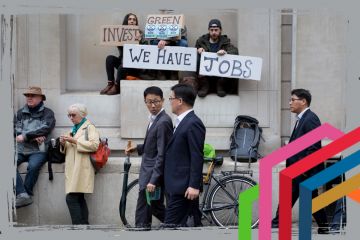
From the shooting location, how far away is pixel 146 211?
9445 millimetres

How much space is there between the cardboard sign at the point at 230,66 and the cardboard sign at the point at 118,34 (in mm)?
1004

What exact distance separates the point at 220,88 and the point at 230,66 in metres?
0.41

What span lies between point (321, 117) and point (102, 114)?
9.97 ft

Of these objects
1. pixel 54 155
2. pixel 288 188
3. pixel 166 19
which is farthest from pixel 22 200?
pixel 288 188

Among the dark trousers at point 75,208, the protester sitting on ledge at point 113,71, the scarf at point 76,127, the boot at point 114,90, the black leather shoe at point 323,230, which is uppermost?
the protester sitting on ledge at point 113,71

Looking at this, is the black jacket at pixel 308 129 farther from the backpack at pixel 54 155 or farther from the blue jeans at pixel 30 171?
the blue jeans at pixel 30 171

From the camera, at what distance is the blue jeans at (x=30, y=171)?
10.9 meters

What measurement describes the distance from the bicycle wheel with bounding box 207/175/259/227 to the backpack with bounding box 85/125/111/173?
1435mm

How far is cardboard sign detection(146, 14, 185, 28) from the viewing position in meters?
11.3

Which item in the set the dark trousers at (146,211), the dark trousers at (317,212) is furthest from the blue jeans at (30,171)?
the dark trousers at (317,212)

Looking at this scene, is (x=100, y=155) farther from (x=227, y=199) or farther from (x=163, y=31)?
(x=163, y=31)

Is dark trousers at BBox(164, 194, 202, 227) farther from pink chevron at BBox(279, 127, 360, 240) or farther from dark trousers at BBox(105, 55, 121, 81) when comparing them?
dark trousers at BBox(105, 55, 121, 81)

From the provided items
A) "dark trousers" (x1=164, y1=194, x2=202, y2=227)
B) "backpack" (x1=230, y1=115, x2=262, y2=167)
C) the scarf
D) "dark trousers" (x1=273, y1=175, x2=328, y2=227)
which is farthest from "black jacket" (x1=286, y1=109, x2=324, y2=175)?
the scarf

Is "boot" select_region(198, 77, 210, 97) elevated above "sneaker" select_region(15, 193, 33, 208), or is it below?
above
